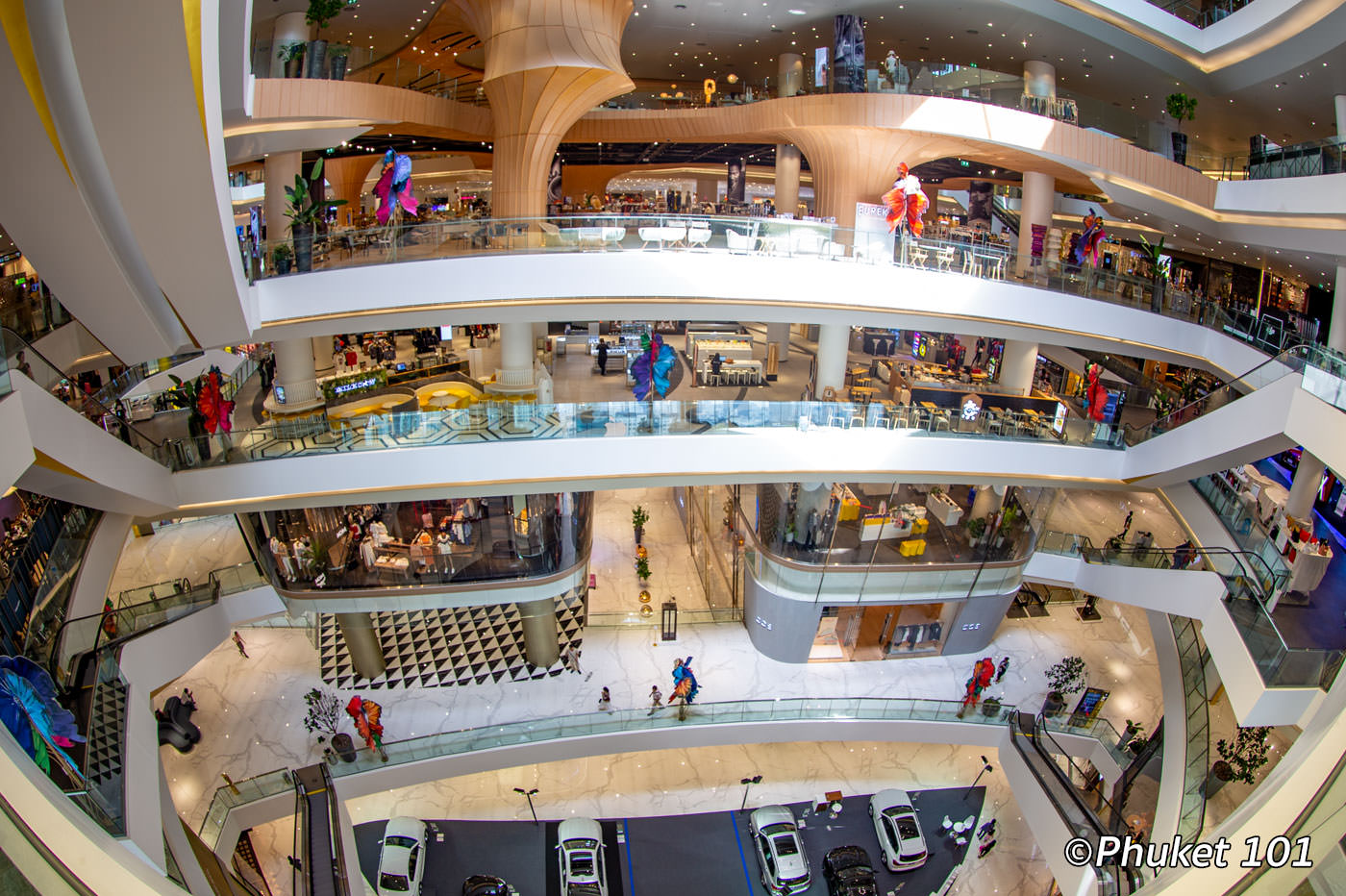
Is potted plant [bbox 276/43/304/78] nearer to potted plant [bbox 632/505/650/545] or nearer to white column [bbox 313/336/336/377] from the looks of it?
white column [bbox 313/336/336/377]

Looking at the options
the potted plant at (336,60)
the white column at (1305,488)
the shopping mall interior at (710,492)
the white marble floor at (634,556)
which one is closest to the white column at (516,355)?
the shopping mall interior at (710,492)

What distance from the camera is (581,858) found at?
42.3 ft

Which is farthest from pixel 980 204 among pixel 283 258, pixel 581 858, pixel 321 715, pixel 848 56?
→ pixel 321 715

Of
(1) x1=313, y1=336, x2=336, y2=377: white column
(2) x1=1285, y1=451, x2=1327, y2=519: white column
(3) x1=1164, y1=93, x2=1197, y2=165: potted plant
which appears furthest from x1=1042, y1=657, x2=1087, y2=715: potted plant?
(1) x1=313, y1=336, x2=336, y2=377: white column

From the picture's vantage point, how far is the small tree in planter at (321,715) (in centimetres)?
1387

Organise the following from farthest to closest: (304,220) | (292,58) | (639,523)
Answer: (639,523) < (292,58) < (304,220)

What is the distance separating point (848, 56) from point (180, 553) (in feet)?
60.1

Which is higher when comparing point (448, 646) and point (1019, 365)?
point (1019, 365)

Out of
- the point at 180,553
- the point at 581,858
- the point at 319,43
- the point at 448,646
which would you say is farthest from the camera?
the point at 180,553

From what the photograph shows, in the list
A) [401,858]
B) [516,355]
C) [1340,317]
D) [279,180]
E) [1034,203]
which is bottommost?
[401,858]

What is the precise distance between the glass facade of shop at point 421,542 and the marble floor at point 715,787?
4.34m

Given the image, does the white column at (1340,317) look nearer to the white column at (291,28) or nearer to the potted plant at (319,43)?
the potted plant at (319,43)

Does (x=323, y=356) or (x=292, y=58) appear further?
(x=323, y=356)

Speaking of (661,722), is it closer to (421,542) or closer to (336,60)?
(421,542)
